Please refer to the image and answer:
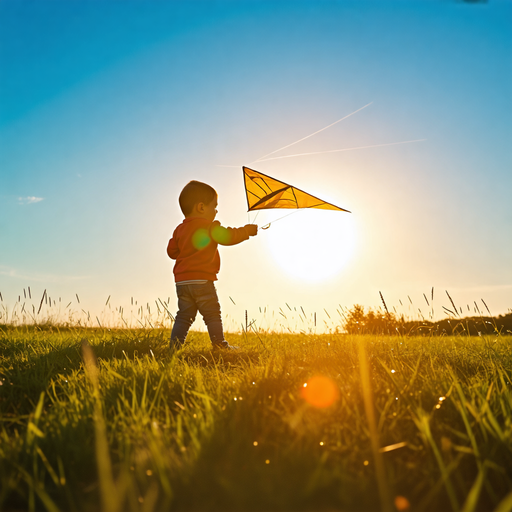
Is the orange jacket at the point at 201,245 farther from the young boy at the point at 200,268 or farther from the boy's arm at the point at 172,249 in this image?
the boy's arm at the point at 172,249

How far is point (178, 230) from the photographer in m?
5.43

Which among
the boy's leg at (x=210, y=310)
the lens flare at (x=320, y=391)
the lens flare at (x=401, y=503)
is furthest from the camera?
the boy's leg at (x=210, y=310)

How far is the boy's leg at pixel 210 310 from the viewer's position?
5145 mm

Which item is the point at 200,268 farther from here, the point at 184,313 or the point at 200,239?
the point at 184,313

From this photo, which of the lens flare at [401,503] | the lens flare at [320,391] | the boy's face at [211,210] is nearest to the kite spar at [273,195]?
the boy's face at [211,210]

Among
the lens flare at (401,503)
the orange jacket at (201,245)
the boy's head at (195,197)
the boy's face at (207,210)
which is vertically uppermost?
the boy's head at (195,197)

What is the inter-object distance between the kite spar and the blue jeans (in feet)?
4.60

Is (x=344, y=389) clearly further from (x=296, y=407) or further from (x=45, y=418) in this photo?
(x=45, y=418)

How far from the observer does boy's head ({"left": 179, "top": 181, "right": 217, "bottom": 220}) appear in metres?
5.41

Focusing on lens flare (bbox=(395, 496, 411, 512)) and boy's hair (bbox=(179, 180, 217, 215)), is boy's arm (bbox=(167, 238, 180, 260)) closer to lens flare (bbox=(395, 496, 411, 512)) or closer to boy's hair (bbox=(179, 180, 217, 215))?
boy's hair (bbox=(179, 180, 217, 215))

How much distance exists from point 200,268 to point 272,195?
1.56 m

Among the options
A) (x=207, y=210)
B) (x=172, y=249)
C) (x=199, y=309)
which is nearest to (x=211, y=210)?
(x=207, y=210)

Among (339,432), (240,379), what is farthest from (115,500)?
(240,379)

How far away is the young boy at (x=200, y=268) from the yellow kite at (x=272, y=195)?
2.11 feet
